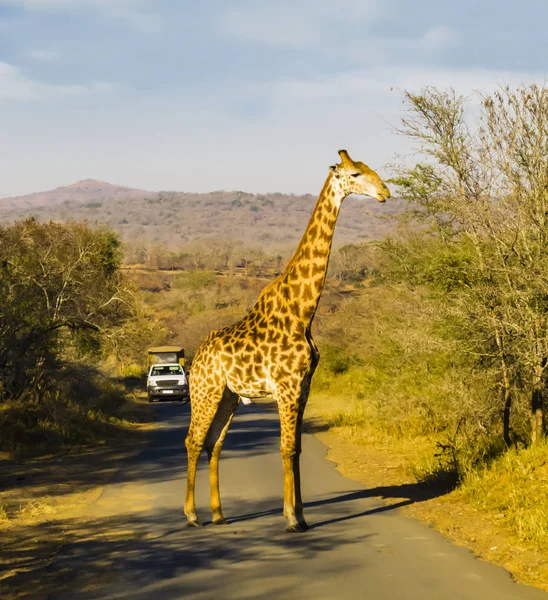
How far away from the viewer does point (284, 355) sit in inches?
408

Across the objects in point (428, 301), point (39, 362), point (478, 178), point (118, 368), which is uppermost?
point (478, 178)

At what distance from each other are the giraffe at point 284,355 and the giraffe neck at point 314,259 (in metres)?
0.01

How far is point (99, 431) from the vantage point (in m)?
21.0

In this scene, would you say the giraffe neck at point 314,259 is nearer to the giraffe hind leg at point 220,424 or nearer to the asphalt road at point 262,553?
the giraffe hind leg at point 220,424

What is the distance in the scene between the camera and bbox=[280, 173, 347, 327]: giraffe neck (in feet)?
35.0

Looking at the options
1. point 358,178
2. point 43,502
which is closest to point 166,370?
point 43,502

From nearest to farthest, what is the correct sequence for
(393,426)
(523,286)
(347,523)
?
(347,523), (523,286), (393,426)

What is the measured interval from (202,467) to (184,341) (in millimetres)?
46523

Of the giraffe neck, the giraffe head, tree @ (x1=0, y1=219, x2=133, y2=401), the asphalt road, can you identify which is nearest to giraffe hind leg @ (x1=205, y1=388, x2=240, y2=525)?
the asphalt road

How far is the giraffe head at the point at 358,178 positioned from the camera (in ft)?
33.6

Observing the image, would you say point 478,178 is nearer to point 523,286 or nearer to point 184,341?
point 523,286

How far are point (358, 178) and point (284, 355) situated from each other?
2.28 meters

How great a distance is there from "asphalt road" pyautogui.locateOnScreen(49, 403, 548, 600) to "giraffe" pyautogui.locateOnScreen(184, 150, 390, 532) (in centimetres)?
57

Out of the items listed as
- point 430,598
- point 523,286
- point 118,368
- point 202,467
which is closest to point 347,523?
point 430,598
